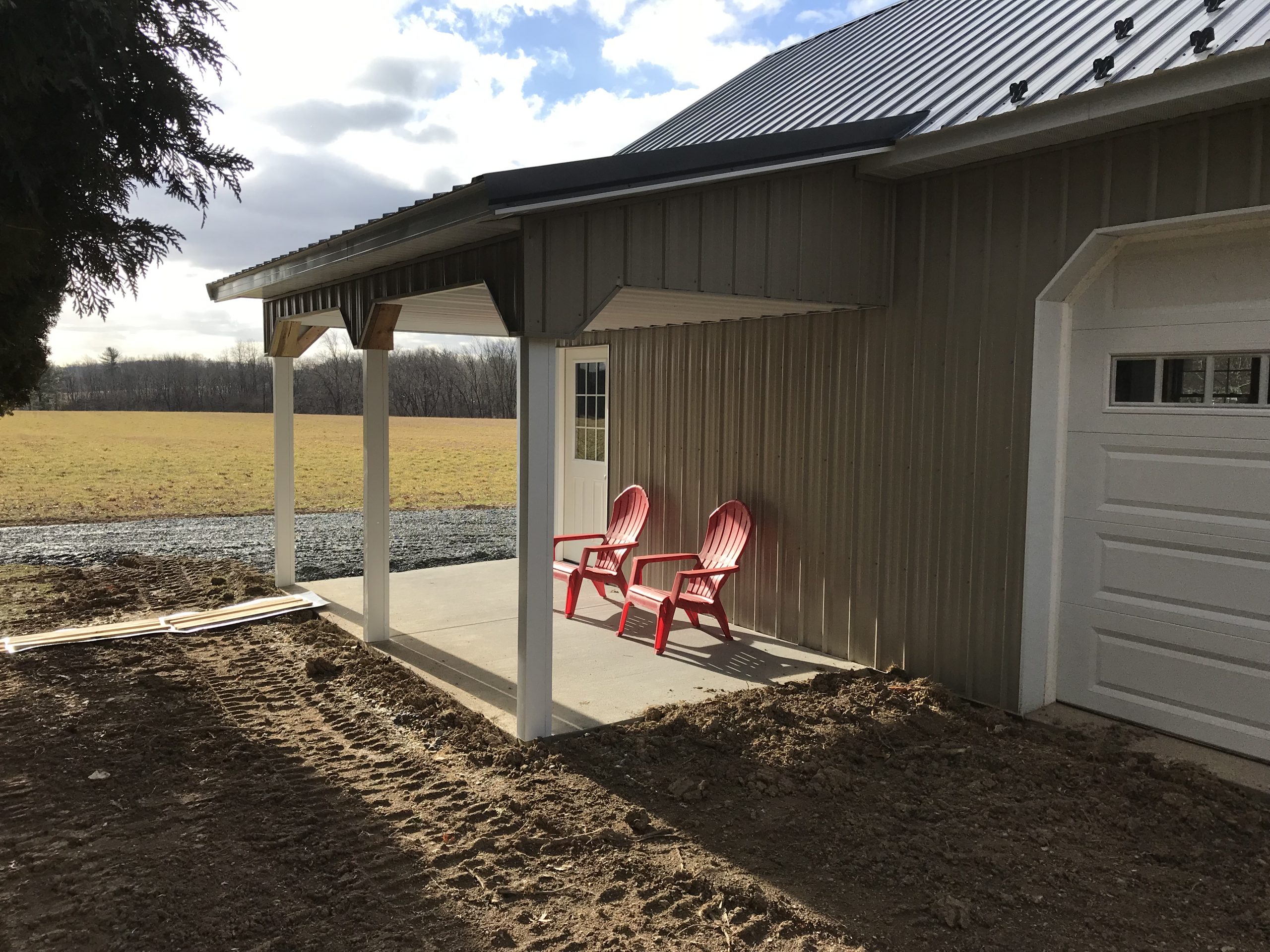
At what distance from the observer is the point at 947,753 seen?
3.96 m

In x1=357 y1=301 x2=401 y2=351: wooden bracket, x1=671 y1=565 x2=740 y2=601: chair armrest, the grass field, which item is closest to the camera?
x1=671 y1=565 x2=740 y2=601: chair armrest

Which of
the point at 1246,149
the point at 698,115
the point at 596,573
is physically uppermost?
the point at 698,115

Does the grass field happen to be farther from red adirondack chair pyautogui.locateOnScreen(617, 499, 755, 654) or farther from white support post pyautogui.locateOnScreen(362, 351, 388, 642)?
red adirondack chair pyautogui.locateOnScreen(617, 499, 755, 654)

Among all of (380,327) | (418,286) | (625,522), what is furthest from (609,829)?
(625,522)

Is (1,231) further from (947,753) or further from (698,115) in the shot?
(698,115)

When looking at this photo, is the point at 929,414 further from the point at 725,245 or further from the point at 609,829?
the point at 609,829

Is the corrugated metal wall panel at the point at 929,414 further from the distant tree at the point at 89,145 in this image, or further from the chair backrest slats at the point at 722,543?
the distant tree at the point at 89,145

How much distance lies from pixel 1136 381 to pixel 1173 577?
92cm

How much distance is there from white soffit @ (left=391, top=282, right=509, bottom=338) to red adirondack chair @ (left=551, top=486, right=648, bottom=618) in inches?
64.8

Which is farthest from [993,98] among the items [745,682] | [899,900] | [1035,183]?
[899,900]

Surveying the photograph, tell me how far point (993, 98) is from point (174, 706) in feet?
16.8

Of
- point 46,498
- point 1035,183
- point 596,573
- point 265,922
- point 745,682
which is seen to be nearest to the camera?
point 265,922

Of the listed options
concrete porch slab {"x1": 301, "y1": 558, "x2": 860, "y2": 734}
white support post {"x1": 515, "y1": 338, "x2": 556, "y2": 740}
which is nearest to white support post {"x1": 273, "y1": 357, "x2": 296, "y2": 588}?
concrete porch slab {"x1": 301, "y1": 558, "x2": 860, "y2": 734}

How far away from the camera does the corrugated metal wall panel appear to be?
407cm
